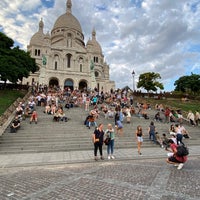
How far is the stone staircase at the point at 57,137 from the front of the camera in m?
11.3

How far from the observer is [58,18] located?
8025cm

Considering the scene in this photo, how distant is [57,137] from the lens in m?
12.9

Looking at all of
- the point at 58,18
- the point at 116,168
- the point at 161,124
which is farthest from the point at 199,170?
the point at 58,18

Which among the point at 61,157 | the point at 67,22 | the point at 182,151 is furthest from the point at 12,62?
the point at 67,22

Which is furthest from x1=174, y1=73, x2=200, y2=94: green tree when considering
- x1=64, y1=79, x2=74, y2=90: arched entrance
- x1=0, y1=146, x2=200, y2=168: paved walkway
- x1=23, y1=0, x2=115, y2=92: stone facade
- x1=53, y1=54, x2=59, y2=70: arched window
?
x1=0, y1=146, x2=200, y2=168: paved walkway

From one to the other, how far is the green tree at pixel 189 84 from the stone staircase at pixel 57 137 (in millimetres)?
38399

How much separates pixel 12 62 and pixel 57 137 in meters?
21.1

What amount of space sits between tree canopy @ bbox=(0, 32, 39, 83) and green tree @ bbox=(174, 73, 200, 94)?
3988cm

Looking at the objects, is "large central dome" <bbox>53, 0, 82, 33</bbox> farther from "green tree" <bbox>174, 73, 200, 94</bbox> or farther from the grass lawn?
the grass lawn

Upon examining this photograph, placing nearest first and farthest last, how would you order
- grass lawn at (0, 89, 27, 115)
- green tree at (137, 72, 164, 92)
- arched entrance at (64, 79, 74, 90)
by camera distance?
grass lawn at (0, 89, 27, 115)
green tree at (137, 72, 164, 92)
arched entrance at (64, 79, 74, 90)

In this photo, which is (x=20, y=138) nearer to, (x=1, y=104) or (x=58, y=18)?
(x=1, y=104)

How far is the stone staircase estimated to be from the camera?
37.1 feet

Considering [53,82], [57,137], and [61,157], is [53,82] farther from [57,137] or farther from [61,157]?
[61,157]

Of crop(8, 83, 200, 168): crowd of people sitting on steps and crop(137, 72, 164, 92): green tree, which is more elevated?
crop(137, 72, 164, 92): green tree
